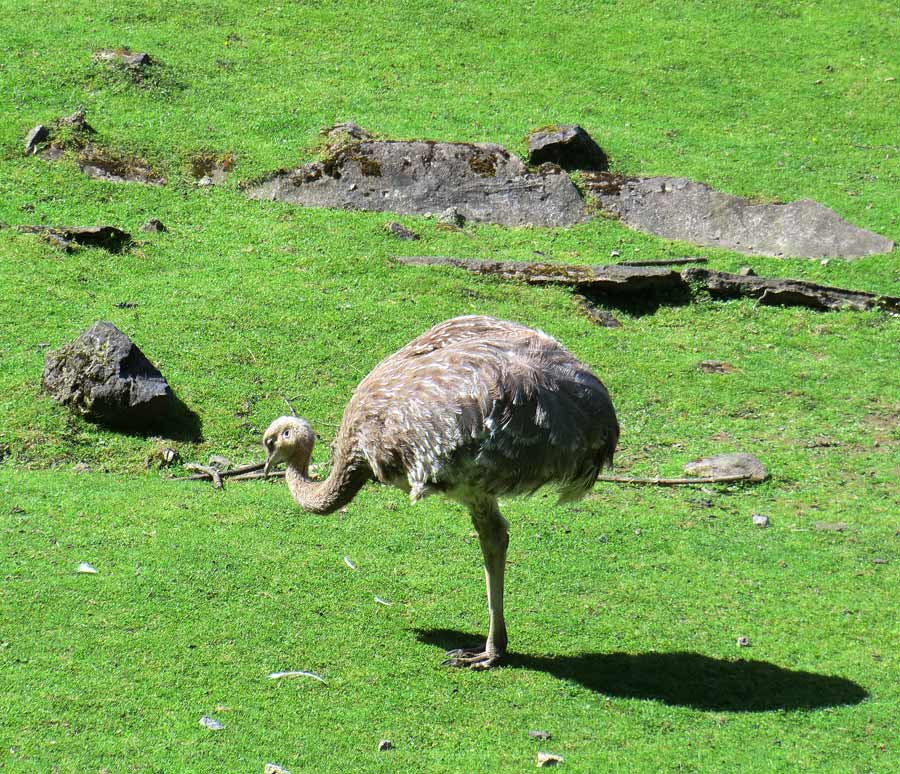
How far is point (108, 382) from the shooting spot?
9.29m

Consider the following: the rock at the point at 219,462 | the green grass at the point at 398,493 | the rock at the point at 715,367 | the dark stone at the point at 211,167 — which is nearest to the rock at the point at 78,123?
the green grass at the point at 398,493

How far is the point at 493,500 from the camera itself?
22.4 feet

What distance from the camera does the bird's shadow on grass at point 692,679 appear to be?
21.9 ft

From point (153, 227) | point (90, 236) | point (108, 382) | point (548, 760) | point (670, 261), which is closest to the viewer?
point (548, 760)

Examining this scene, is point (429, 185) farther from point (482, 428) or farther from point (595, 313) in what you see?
point (482, 428)

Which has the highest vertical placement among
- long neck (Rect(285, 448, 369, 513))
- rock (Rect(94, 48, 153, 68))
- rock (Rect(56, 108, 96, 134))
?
rock (Rect(94, 48, 153, 68))

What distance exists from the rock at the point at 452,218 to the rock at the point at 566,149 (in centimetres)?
138

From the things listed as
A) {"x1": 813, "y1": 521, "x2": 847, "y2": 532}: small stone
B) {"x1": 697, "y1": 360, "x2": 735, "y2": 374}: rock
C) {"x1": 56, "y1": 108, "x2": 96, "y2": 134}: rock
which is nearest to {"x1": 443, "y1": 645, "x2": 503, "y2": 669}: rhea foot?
{"x1": 813, "y1": 521, "x2": 847, "y2": 532}: small stone

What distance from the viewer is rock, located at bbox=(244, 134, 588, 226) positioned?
539 inches

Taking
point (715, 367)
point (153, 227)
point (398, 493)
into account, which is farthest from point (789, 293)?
point (153, 227)

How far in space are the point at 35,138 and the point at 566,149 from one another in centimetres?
615

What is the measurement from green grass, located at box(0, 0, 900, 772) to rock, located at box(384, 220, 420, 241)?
0.16 meters

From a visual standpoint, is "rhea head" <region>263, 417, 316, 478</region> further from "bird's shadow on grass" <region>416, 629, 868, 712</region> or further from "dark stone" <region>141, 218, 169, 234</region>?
"dark stone" <region>141, 218, 169, 234</region>

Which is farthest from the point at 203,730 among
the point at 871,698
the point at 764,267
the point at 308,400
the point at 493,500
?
the point at 764,267
